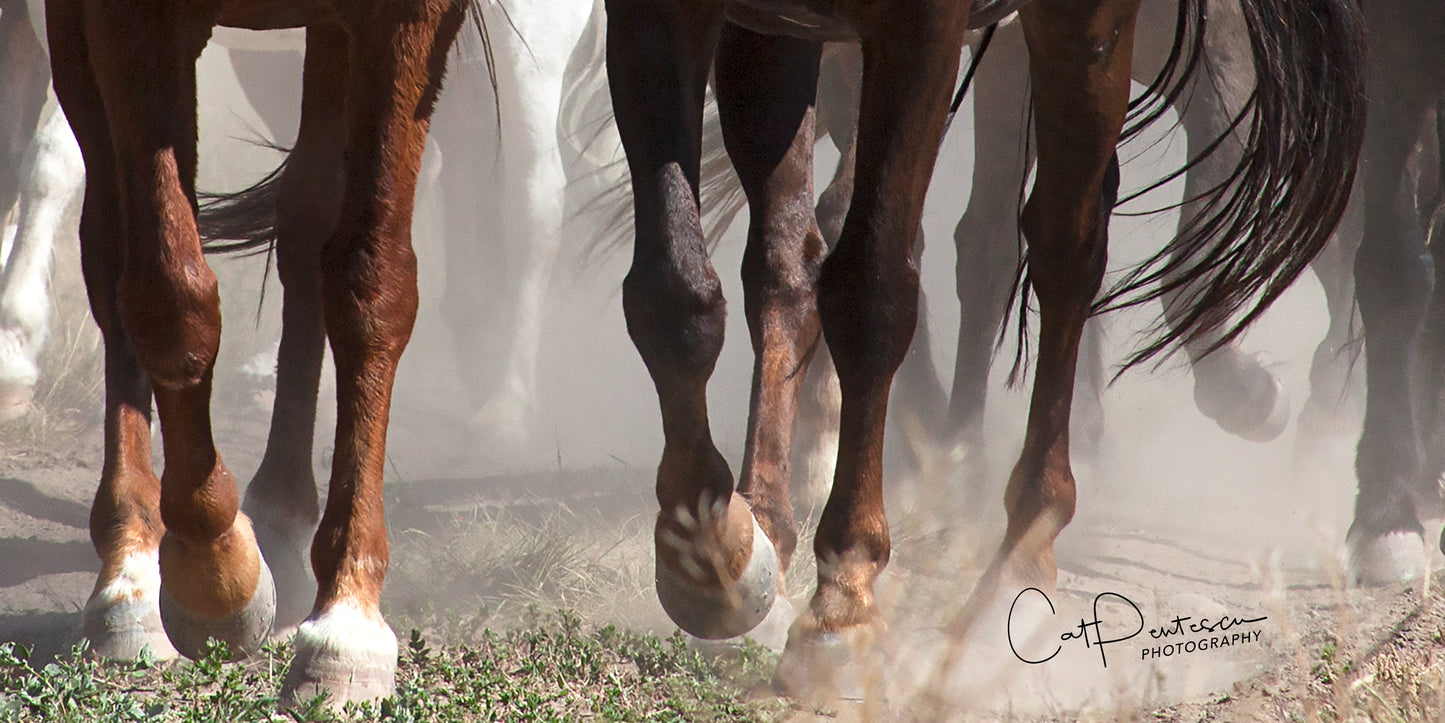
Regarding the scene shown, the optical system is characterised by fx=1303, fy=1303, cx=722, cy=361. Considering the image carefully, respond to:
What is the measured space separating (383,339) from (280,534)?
0.84 meters

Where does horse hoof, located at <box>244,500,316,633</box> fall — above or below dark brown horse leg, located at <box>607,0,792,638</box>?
below

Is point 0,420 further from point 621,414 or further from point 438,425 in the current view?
point 621,414

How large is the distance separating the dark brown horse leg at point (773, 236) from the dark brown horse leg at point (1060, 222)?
518mm

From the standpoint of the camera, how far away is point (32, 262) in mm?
5312

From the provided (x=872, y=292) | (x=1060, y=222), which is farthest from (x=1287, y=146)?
(x=872, y=292)

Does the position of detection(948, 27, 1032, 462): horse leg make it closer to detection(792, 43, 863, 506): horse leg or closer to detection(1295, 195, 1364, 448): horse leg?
detection(792, 43, 863, 506): horse leg

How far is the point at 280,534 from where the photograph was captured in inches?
110

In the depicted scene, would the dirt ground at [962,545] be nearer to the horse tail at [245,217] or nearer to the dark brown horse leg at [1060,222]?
the dark brown horse leg at [1060,222]

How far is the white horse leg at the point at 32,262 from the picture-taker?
5188 mm

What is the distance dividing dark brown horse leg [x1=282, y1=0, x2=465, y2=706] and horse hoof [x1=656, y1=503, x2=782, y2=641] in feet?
1.66

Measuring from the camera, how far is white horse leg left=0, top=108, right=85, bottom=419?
17.0ft

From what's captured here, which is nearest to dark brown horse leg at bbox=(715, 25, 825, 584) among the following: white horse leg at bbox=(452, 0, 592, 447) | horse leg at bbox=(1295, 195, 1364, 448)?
white horse leg at bbox=(452, 0, 592, 447)

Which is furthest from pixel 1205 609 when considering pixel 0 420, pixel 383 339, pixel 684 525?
pixel 0 420

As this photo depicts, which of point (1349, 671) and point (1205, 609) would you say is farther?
point (1205, 609)
